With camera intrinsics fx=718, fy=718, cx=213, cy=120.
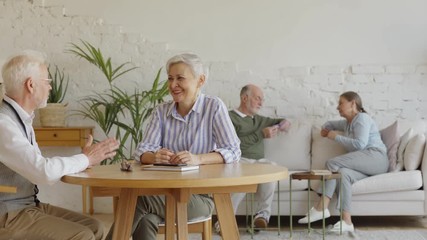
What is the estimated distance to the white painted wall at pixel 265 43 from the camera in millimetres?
6332

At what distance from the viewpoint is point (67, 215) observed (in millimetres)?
3096

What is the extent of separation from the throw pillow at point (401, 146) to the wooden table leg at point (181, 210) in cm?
317

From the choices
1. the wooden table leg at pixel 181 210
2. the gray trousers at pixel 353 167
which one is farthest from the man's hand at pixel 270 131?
the wooden table leg at pixel 181 210

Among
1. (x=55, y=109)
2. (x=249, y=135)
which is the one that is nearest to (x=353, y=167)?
(x=249, y=135)

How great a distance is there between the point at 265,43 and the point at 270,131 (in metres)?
0.94

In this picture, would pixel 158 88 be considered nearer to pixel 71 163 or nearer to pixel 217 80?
pixel 217 80

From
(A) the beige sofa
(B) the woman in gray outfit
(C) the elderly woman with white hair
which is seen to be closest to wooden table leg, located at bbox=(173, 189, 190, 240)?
(C) the elderly woman with white hair

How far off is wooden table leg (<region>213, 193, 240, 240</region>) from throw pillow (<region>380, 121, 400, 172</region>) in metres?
2.83

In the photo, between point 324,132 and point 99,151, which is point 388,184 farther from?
point 99,151

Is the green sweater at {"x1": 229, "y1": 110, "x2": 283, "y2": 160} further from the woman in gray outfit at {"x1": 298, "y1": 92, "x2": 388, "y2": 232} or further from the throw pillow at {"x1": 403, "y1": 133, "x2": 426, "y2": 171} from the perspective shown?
the throw pillow at {"x1": 403, "y1": 133, "x2": 426, "y2": 171}

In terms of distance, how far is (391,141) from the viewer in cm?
585

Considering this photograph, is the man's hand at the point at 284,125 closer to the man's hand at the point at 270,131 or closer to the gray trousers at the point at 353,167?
the man's hand at the point at 270,131

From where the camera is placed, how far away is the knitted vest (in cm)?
285

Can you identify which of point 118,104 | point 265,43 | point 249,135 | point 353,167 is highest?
point 265,43
